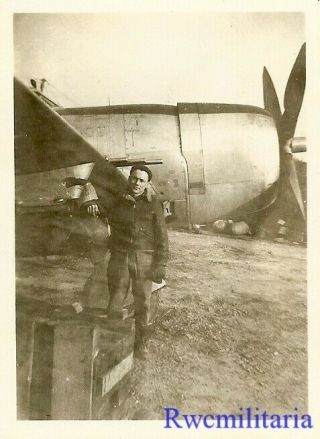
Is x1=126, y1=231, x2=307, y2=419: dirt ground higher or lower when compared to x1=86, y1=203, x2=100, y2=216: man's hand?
lower

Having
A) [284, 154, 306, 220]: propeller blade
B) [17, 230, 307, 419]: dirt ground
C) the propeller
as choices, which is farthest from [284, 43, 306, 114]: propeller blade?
[17, 230, 307, 419]: dirt ground

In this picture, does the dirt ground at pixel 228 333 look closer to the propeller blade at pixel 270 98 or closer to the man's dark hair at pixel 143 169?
the man's dark hair at pixel 143 169

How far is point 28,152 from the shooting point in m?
1.51

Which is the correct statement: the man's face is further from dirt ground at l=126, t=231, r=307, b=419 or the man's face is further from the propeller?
the propeller

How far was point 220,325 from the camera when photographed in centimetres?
151

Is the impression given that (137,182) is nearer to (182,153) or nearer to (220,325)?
(182,153)

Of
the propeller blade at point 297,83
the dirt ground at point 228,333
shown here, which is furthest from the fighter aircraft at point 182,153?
the dirt ground at point 228,333

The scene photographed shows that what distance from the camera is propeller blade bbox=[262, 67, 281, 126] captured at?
5.14ft

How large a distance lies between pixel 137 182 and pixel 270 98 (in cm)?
69

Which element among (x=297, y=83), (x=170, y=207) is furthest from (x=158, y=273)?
(x=297, y=83)

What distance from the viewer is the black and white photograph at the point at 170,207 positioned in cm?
143

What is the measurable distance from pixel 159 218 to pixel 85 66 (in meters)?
0.73
